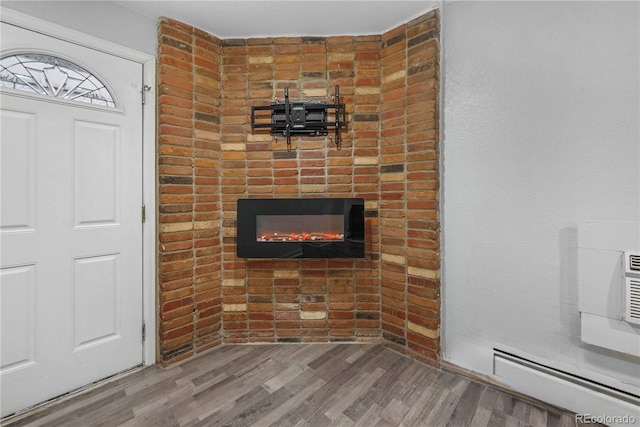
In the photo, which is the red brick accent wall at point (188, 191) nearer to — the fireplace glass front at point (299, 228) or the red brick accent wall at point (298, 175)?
the red brick accent wall at point (298, 175)

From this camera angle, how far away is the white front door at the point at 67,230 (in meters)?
1.47

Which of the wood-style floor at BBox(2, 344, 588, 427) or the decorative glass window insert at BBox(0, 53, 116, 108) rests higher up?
the decorative glass window insert at BBox(0, 53, 116, 108)

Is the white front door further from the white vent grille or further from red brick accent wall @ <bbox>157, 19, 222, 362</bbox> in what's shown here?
the white vent grille

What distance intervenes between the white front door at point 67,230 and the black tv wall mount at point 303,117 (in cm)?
88

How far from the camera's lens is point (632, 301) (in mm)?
1309

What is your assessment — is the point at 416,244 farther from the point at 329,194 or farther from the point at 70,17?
the point at 70,17

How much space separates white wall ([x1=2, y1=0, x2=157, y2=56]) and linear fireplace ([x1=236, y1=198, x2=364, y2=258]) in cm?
124

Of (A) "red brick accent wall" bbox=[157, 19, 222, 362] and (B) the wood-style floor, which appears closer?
(B) the wood-style floor

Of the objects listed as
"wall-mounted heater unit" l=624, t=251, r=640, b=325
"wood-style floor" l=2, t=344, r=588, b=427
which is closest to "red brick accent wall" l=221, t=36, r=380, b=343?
"wood-style floor" l=2, t=344, r=588, b=427

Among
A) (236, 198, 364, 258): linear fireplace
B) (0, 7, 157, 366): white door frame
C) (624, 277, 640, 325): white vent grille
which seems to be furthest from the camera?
(236, 198, 364, 258): linear fireplace

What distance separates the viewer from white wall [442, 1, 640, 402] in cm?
138

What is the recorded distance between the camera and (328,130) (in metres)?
2.12

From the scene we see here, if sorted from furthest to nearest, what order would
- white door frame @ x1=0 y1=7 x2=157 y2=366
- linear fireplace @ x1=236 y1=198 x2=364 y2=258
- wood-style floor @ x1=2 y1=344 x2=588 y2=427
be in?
1. linear fireplace @ x1=236 y1=198 x2=364 y2=258
2. white door frame @ x1=0 y1=7 x2=157 y2=366
3. wood-style floor @ x1=2 y1=344 x2=588 y2=427

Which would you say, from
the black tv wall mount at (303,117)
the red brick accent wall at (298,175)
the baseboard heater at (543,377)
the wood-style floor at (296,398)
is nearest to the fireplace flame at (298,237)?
the red brick accent wall at (298,175)
